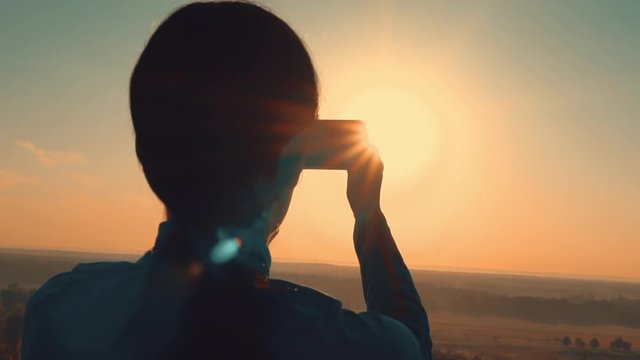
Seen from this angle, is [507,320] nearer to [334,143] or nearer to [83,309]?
[334,143]

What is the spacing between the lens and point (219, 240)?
5.16 ft

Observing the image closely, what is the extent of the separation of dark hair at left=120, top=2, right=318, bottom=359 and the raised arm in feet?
0.94

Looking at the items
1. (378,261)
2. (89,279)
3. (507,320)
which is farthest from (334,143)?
(507,320)

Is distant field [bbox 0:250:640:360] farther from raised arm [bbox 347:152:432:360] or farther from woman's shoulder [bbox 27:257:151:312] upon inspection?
woman's shoulder [bbox 27:257:151:312]

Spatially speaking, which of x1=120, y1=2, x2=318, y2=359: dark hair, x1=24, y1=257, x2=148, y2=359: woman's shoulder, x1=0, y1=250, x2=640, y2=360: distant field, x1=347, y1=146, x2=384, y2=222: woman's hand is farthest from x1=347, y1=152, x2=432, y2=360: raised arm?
x1=0, y1=250, x2=640, y2=360: distant field

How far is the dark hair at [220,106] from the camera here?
1608 mm

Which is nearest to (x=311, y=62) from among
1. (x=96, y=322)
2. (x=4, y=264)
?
(x=96, y=322)

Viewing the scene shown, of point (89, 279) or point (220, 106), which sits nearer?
point (220, 106)

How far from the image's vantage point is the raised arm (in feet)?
5.64

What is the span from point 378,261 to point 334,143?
303 millimetres

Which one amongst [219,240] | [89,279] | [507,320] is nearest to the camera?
[219,240]

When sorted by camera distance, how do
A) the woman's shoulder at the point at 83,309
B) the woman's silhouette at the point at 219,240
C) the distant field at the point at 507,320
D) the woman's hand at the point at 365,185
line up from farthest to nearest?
the distant field at the point at 507,320, the woman's hand at the point at 365,185, the woman's shoulder at the point at 83,309, the woman's silhouette at the point at 219,240

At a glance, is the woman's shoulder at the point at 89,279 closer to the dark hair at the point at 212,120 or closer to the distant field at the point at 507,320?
the dark hair at the point at 212,120

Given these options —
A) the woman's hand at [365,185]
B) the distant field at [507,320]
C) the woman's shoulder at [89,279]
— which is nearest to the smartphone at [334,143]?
the woman's hand at [365,185]
